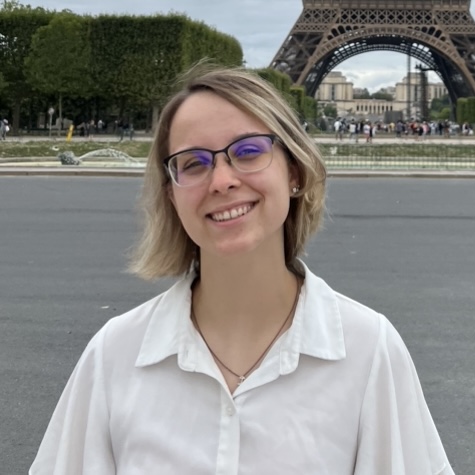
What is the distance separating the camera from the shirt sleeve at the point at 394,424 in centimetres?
143

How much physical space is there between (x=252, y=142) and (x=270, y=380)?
18.0 inches

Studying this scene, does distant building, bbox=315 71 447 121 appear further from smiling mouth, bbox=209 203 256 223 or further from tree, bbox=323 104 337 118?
smiling mouth, bbox=209 203 256 223

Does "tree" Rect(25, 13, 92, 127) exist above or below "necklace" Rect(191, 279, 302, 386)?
above

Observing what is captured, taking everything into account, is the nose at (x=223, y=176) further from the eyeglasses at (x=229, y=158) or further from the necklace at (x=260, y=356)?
the necklace at (x=260, y=356)

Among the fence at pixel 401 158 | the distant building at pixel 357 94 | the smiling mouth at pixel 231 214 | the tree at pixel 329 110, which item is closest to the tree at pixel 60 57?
the fence at pixel 401 158

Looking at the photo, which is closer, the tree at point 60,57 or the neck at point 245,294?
the neck at point 245,294

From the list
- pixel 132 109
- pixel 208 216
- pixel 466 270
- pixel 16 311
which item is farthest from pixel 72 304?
pixel 132 109

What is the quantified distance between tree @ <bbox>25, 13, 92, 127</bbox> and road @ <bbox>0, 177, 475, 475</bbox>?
102 ft

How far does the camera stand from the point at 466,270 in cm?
744

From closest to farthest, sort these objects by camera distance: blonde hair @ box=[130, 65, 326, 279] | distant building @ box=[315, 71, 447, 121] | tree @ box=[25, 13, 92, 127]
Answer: blonde hair @ box=[130, 65, 326, 279] < tree @ box=[25, 13, 92, 127] < distant building @ box=[315, 71, 447, 121]

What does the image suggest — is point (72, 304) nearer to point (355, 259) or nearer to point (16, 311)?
point (16, 311)

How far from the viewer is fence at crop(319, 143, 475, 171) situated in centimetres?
2323

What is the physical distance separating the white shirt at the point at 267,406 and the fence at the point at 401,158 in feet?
65.3

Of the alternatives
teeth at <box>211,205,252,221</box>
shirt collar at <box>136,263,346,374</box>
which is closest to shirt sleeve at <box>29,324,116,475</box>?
shirt collar at <box>136,263,346,374</box>
